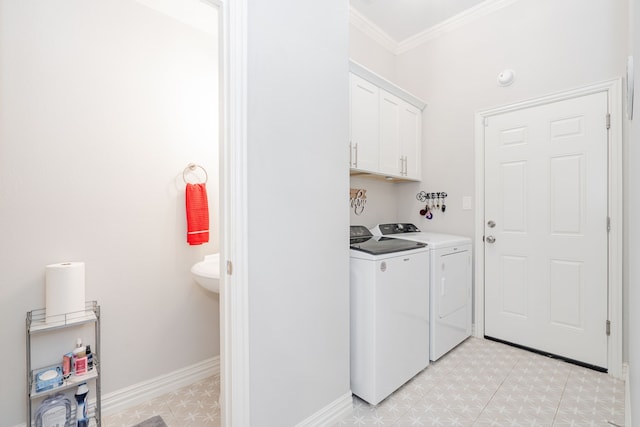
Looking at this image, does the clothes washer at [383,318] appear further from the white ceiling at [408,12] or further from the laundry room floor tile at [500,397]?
the white ceiling at [408,12]

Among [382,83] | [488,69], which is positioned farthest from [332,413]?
[488,69]

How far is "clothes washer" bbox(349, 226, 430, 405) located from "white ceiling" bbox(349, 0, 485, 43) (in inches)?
84.9

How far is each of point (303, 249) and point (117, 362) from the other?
1.30 m

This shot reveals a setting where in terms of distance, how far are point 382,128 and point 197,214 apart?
62.6 inches

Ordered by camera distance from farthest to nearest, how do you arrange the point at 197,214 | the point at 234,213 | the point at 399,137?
the point at 399,137, the point at 197,214, the point at 234,213

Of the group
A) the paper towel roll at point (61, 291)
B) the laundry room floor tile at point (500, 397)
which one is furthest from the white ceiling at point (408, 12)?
the laundry room floor tile at point (500, 397)

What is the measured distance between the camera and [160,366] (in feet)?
6.02

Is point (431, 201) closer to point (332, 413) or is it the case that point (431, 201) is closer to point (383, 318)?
point (383, 318)

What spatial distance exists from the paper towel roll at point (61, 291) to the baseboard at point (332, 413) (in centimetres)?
125

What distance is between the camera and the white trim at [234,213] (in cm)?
117

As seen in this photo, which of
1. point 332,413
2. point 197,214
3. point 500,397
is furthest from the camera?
Answer: point 197,214

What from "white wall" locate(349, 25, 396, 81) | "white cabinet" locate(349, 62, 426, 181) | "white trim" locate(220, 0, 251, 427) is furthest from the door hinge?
"white wall" locate(349, 25, 396, 81)

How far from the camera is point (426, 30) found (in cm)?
291

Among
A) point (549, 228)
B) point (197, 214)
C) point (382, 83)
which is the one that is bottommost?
point (549, 228)
